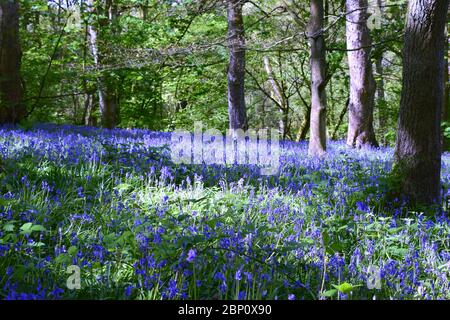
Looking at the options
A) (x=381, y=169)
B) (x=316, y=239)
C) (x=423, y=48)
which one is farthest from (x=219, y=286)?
(x=381, y=169)

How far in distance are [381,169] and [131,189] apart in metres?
3.87

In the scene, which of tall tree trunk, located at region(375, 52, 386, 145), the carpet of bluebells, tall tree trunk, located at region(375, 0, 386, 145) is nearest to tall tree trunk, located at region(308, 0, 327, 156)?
the carpet of bluebells

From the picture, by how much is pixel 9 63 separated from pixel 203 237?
9.79 m

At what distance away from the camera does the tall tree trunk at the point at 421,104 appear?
4.79m

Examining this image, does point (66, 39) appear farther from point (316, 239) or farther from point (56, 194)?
point (316, 239)

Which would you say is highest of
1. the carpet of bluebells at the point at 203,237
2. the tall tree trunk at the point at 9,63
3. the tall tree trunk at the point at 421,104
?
the tall tree trunk at the point at 9,63

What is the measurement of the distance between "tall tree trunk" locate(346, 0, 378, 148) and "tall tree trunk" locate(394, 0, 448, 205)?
Answer: 674 cm

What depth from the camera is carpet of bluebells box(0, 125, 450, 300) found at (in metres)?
2.54

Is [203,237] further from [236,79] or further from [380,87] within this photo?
[380,87]

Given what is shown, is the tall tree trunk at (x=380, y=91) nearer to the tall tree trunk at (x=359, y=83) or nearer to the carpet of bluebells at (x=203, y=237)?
the tall tree trunk at (x=359, y=83)

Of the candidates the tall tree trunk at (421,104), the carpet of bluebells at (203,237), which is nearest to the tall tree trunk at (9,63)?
the carpet of bluebells at (203,237)

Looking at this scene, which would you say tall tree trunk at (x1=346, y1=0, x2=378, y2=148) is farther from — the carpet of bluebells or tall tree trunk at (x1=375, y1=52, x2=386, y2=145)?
the carpet of bluebells

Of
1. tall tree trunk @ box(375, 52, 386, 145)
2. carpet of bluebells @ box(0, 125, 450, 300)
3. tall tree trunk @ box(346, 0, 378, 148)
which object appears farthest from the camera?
tall tree trunk @ box(375, 52, 386, 145)

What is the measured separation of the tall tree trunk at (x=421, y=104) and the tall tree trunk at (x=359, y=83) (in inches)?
265
